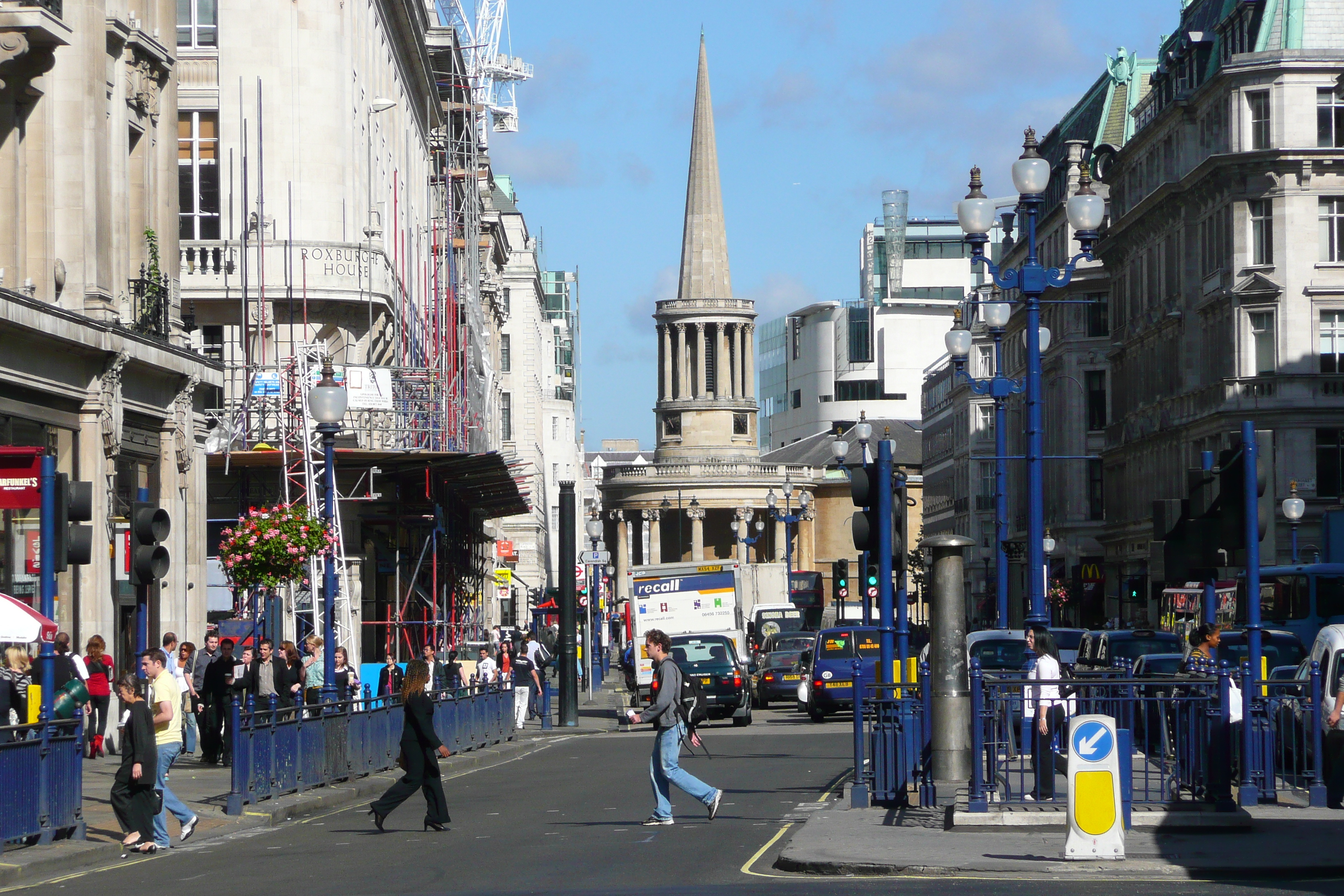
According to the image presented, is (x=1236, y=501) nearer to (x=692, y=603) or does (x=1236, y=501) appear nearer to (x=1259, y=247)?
(x=692, y=603)

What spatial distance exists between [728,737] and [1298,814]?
17.9 m

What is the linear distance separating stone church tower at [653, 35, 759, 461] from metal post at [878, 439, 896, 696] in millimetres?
113625

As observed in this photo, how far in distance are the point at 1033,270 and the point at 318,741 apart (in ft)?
31.5

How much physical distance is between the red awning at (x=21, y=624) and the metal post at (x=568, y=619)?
69.9 feet

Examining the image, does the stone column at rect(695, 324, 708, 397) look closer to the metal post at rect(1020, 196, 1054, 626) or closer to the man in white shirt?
the man in white shirt

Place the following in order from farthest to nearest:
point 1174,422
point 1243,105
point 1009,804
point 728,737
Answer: point 1174,422
point 1243,105
point 728,737
point 1009,804

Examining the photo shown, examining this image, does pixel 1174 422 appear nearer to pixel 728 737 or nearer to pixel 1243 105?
pixel 1243 105

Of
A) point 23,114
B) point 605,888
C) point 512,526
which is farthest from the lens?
point 512,526

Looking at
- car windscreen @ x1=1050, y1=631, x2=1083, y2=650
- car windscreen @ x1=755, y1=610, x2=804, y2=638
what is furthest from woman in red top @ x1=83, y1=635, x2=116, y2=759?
car windscreen @ x1=755, y1=610, x2=804, y2=638

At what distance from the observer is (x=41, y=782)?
16203 mm

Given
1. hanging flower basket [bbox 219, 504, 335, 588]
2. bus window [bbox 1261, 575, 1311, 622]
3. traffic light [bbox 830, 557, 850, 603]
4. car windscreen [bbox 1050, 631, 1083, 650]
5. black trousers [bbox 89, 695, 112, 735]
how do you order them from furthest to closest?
1. traffic light [bbox 830, 557, 850, 603]
2. bus window [bbox 1261, 575, 1311, 622]
3. car windscreen [bbox 1050, 631, 1083, 650]
4. hanging flower basket [bbox 219, 504, 335, 588]
5. black trousers [bbox 89, 695, 112, 735]

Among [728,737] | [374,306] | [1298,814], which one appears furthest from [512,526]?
[1298,814]

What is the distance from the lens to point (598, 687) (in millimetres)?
62750

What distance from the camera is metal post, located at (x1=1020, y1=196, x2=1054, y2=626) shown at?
73.2 feet
